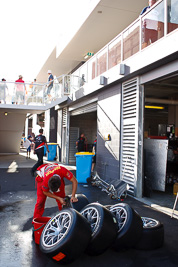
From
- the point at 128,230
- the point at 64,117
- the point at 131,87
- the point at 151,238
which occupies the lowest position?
the point at 151,238

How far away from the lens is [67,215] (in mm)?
3297

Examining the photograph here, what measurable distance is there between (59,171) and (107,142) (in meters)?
5.19

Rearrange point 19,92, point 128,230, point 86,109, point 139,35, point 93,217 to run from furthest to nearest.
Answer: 1. point 19,92
2. point 86,109
3. point 139,35
4. point 93,217
5. point 128,230

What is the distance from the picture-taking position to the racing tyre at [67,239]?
2957 mm

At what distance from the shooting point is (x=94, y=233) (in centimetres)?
322

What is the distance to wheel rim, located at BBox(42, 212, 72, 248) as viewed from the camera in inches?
126

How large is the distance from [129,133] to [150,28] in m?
3.01

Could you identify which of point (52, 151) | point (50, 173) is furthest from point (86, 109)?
point (50, 173)

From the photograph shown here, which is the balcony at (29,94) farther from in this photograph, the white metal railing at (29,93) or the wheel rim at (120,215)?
the wheel rim at (120,215)

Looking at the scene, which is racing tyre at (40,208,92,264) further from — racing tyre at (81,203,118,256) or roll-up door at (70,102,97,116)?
roll-up door at (70,102,97,116)

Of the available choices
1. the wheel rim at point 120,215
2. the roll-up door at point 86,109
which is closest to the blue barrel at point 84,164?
the roll-up door at point 86,109

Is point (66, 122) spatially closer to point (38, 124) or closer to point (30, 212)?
point (30, 212)

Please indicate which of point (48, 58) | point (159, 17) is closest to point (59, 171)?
point (159, 17)

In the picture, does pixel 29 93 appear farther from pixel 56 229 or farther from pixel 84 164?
pixel 56 229
